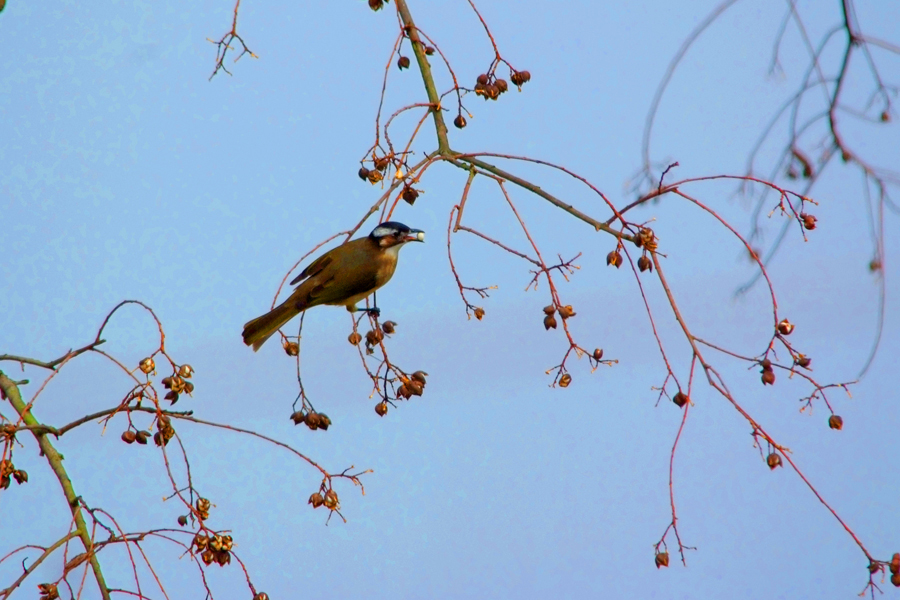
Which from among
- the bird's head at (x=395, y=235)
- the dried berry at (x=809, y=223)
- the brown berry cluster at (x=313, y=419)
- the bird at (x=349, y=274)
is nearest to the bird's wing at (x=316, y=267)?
the bird at (x=349, y=274)

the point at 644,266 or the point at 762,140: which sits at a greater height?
the point at 762,140

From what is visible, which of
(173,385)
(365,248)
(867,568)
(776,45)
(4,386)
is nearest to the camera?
(867,568)

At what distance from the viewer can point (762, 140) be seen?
126 inches

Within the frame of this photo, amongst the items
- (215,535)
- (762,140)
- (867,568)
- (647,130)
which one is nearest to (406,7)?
(647,130)

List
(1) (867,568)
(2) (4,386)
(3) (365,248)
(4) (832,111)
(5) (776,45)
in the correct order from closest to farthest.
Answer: (1) (867,568) → (2) (4,386) → (4) (832,111) → (5) (776,45) → (3) (365,248)

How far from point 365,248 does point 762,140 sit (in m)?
1.63

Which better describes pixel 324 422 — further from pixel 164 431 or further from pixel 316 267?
pixel 316 267

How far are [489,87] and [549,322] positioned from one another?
3.00 ft

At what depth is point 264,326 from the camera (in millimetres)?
3400

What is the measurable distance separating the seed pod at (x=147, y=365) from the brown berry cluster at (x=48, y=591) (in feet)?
1.88

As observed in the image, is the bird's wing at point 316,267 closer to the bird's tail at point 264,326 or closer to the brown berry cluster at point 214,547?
the bird's tail at point 264,326

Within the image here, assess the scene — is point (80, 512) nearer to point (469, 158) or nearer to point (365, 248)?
point (469, 158)

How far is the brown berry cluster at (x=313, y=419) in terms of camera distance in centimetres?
276

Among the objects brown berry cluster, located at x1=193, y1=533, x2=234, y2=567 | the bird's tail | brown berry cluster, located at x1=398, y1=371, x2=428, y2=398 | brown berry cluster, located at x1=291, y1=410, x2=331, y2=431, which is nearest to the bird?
the bird's tail
